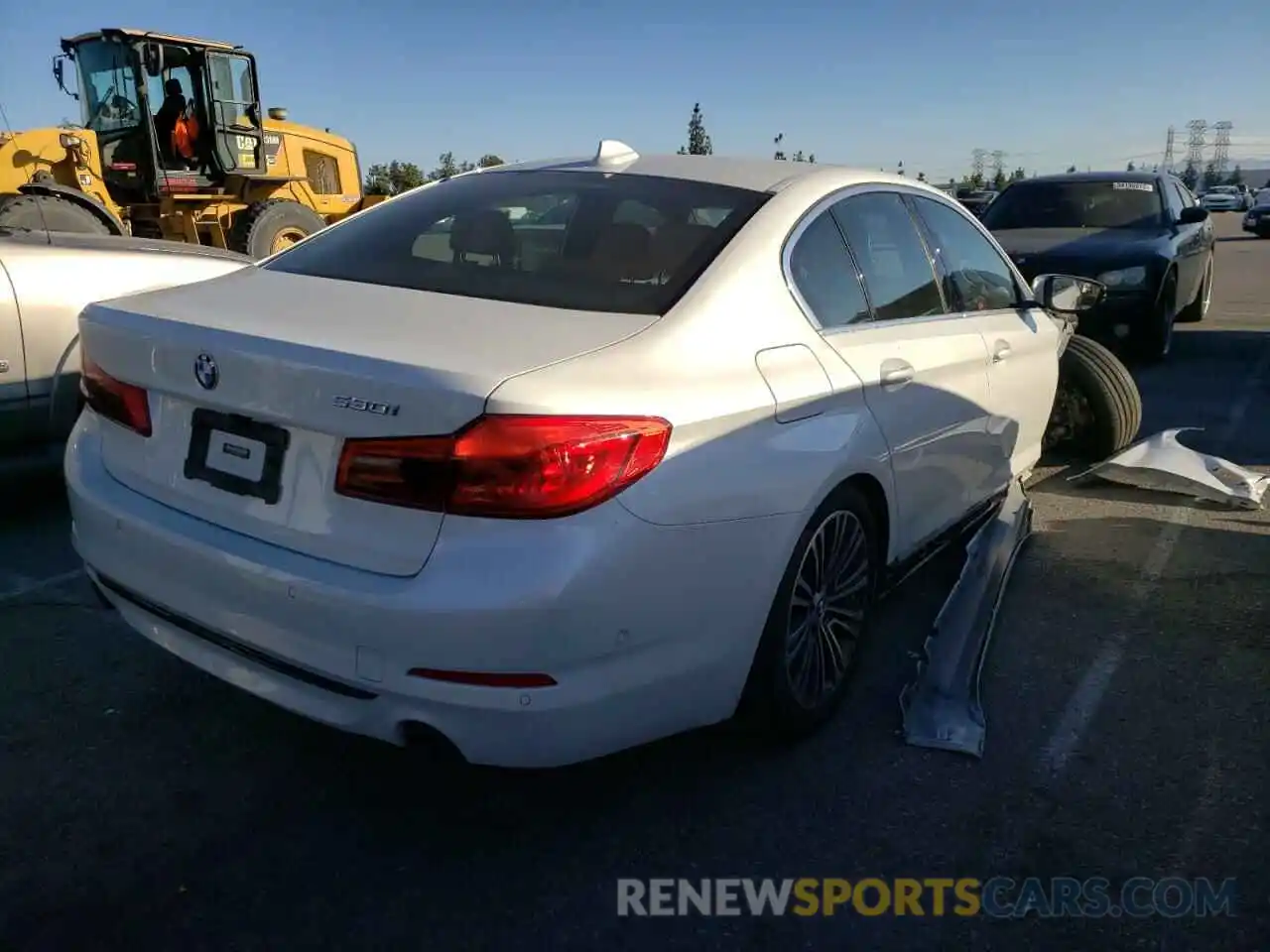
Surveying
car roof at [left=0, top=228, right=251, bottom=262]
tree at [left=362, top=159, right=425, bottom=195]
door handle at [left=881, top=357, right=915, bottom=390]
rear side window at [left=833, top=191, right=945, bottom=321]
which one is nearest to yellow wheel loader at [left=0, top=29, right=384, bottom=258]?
car roof at [left=0, top=228, right=251, bottom=262]

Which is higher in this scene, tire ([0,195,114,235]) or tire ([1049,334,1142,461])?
tire ([0,195,114,235])

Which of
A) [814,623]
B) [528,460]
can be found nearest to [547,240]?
[528,460]

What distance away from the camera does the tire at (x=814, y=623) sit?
2.75 m

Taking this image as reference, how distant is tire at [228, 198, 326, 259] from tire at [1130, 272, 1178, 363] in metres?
8.40

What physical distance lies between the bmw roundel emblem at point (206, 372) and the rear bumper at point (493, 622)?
323 mm

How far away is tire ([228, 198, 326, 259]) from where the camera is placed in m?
11.9

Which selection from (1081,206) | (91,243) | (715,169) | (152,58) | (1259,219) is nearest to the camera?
(715,169)

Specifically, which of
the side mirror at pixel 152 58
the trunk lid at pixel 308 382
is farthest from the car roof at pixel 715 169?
the side mirror at pixel 152 58

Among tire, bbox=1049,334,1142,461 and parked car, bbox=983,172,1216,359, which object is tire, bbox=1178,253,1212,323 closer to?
parked car, bbox=983,172,1216,359

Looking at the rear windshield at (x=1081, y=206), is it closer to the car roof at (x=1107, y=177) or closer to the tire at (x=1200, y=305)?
the car roof at (x=1107, y=177)

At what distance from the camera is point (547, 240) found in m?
3.19

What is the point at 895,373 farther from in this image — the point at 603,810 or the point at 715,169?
the point at 603,810

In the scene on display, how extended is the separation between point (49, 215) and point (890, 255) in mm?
8651

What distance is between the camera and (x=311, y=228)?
12.9m
